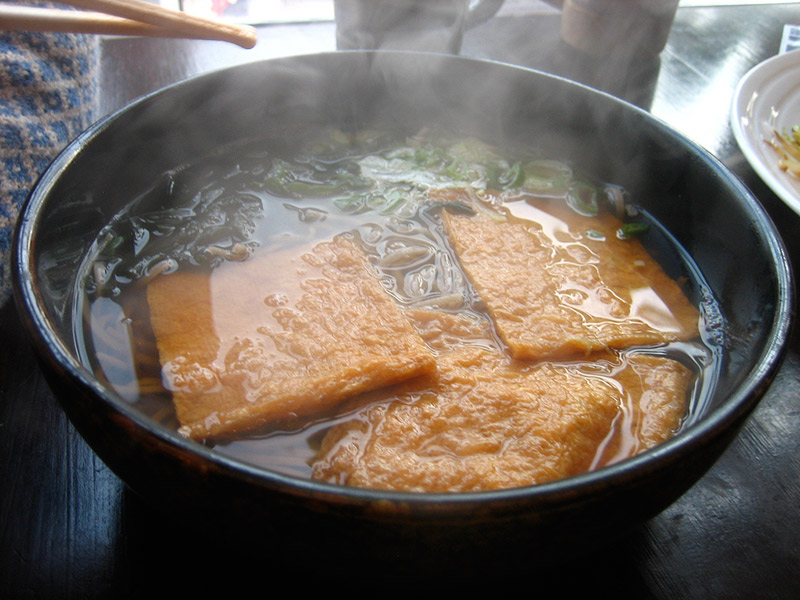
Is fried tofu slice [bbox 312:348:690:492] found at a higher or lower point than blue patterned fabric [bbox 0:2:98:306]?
lower

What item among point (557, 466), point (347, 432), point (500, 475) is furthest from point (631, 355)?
point (347, 432)

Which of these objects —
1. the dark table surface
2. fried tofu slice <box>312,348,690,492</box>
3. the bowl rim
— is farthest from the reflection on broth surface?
the bowl rim

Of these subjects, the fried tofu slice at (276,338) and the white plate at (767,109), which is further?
the white plate at (767,109)

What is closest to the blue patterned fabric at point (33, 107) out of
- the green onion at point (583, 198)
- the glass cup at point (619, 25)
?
the green onion at point (583, 198)

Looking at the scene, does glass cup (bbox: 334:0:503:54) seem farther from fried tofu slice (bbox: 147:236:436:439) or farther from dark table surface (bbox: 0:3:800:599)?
dark table surface (bbox: 0:3:800:599)

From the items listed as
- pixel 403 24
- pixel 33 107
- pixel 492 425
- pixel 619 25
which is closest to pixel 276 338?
pixel 492 425

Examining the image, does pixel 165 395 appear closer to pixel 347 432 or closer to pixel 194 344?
pixel 194 344

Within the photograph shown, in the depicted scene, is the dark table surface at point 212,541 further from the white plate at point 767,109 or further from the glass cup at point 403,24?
the glass cup at point 403,24
